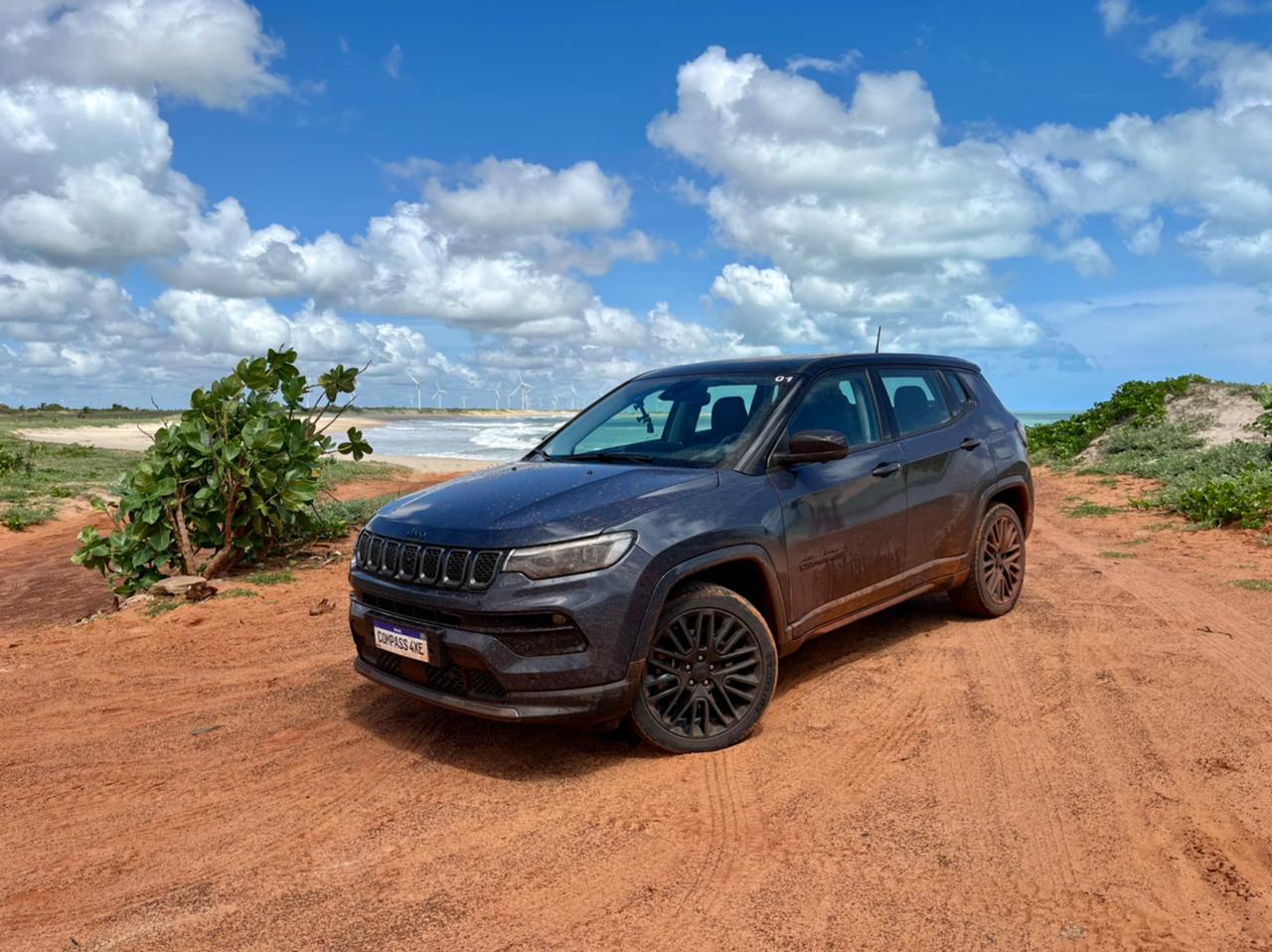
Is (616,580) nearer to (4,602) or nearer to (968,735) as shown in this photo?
(968,735)

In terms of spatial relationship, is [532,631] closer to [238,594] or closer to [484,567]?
[484,567]

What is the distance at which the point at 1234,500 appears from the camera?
9688 mm

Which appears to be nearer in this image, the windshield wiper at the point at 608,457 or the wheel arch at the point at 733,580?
the wheel arch at the point at 733,580

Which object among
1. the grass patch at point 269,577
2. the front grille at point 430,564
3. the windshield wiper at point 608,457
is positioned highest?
the windshield wiper at point 608,457

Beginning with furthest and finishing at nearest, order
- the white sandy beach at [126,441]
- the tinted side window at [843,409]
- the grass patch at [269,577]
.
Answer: the white sandy beach at [126,441] < the grass patch at [269,577] < the tinted side window at [843,409]

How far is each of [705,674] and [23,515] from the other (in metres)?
13.3

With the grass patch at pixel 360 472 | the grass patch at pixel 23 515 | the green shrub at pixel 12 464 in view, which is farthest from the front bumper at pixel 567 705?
the green shrub at pixel 12 464

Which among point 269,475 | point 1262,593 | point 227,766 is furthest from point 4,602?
point 1262,593

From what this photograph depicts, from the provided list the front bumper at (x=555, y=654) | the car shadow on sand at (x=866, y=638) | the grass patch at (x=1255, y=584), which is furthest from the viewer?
the grass patch at (x=1255, y=584)

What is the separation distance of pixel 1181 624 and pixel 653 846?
4.56m

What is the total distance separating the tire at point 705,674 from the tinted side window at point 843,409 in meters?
1.14

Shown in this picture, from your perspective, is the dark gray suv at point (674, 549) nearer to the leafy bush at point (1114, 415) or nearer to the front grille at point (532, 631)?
the front grille at point (532, 631)

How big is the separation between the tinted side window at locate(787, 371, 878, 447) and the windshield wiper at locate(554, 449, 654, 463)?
794mm

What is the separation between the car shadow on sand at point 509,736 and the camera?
407 cm
